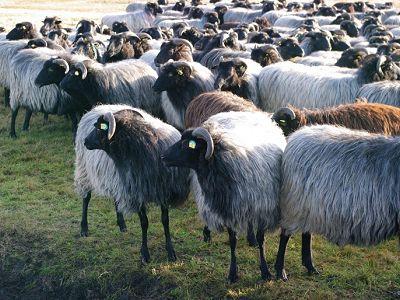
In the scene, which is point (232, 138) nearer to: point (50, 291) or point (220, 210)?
point (220, 210)

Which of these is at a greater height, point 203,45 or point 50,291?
point 203,45

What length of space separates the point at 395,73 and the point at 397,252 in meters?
3.44

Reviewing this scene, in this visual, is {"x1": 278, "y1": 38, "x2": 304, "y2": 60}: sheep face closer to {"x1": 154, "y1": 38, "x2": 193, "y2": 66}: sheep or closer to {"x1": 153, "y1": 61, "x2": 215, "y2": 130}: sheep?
{"x1": 154, "y1": 38, "x2": 193, "y2": 66}: sheep

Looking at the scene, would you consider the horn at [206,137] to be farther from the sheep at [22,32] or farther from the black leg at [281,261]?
the sheep at [22,32]

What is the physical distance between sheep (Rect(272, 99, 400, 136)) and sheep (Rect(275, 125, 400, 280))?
3.05 ft

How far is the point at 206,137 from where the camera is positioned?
17.6 feet

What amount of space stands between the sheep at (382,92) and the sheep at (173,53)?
3516 millimetres

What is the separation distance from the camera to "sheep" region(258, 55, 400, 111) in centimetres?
873

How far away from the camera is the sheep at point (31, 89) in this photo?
→ 1062 cm

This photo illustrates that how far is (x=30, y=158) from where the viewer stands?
984 cm

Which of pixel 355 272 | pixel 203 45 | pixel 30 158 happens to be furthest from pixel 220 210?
pixel 203 45

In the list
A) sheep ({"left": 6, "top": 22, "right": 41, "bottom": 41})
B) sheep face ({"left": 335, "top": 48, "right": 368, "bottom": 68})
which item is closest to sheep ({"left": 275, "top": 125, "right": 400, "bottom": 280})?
sheep face ({"left": 335, "top": 48, "right": 368, "bottom": 68})

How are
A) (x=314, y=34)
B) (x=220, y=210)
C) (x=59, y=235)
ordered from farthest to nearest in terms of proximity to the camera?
(x=314, y=34) → (x=59, y=235) → (x=220, y=210)

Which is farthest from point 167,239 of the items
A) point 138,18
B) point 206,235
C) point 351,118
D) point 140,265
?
point 138,18
